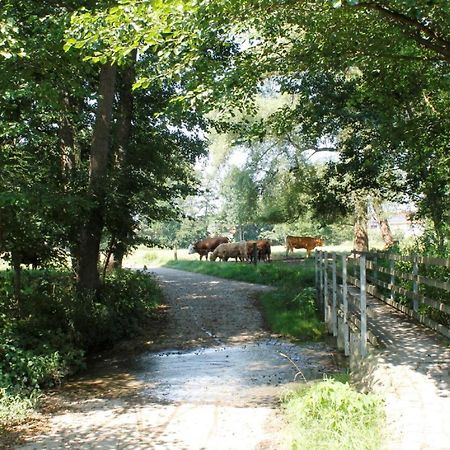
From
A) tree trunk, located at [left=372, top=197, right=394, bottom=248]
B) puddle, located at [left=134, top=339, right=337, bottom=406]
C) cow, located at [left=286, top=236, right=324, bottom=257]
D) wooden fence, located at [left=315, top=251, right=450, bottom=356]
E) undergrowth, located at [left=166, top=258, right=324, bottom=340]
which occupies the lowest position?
puddle, located at [left=134, top=339, right=337, bottom=406]

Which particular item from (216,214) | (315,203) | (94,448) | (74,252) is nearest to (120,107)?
(74,252)

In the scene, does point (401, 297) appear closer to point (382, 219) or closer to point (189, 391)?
point (189, 391)

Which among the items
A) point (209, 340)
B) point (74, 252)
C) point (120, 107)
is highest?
point (120, 107)

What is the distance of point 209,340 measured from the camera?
543 inches

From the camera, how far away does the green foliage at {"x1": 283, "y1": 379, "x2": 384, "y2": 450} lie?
196 inches

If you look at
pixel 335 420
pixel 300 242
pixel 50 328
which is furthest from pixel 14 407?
pixel 300 242

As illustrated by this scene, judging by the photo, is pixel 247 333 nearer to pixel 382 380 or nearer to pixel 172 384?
pixel 172 384

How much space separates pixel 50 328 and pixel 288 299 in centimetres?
739

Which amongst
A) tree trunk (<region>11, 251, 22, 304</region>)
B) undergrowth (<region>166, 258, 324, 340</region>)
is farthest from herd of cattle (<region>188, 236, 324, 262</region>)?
tree trunk (<region>11, 251, 22, 304</region>)

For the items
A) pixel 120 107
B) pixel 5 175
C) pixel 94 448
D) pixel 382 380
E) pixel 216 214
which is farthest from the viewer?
pixel 216 214

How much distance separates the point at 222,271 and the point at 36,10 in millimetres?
16535

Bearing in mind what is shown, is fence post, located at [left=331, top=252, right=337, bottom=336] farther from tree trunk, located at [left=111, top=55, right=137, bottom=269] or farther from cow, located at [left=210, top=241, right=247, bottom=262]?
cow, located at [left=210, top=241, right=247, bottom=262]

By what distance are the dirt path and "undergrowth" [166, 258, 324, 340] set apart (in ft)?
1.77

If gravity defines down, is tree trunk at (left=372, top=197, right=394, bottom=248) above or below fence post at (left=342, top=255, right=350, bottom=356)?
above
